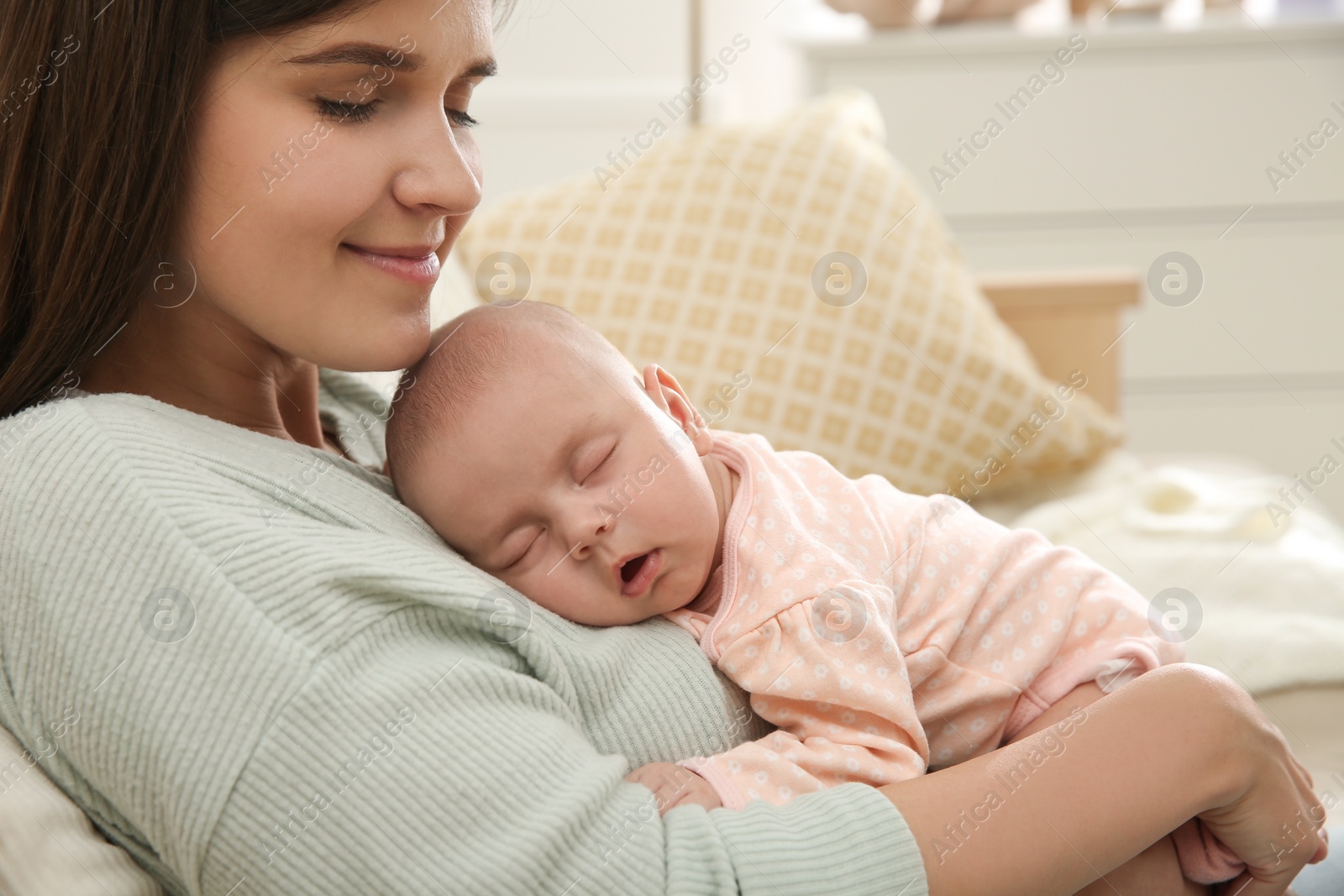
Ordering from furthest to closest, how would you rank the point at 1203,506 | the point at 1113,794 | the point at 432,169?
the point at 1203,506, the point at 432,169, the point at 1113,794

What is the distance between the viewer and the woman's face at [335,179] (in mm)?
872

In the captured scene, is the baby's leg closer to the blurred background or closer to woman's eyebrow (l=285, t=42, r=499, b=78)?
woman's eyebrow (l=285, t=42, r=499, b=78)

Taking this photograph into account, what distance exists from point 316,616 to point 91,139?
1.31 feet

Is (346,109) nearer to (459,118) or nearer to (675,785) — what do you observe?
(459,118)

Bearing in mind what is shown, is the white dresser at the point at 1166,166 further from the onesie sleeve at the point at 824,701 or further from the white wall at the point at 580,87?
the onesie sleeve at the point at 824,701

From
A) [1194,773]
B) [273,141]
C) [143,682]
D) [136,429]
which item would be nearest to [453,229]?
[273,141]

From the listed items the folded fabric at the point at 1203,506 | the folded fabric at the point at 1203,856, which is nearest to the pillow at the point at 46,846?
the folded fabric at the point at 1203,856

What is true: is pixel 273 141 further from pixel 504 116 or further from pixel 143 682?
pixel 504 116

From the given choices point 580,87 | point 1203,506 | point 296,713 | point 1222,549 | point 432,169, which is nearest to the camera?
point 296,713

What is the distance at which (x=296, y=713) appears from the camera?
2.33ft

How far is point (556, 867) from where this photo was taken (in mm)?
718

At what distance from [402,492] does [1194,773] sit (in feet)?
2.12

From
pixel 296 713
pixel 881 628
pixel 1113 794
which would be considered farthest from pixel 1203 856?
pixel 296 713

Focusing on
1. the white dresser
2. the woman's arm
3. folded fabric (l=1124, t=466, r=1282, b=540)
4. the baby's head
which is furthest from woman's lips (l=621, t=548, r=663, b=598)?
the white dresser
